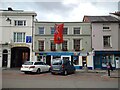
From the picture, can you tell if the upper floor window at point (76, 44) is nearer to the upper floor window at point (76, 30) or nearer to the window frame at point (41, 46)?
the upper floor window at point (76, 30)

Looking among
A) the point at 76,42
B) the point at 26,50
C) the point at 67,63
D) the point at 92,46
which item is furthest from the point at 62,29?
the point at 67,63

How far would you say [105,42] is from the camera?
37156 mm

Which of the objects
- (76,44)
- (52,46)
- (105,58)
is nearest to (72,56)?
(76,44)

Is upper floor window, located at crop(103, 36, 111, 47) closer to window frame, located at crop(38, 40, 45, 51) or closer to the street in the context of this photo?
window frame, located at crop(38, 40, 45, 51)

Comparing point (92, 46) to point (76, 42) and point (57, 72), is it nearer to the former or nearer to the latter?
point (76, 42)

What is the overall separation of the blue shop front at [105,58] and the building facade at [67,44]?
3.63ft

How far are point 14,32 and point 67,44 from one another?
906cm

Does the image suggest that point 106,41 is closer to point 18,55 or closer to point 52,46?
point 52,46

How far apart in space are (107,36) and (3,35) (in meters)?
17.3

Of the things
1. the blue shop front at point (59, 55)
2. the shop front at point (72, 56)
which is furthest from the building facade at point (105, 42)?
the blue shop front at point (59, 55)

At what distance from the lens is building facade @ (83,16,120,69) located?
121ft

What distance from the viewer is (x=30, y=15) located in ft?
123

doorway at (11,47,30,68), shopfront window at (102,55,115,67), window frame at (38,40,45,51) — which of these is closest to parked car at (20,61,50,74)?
window frame at (38,40,45,51)

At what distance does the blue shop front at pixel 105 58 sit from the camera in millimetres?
37000
